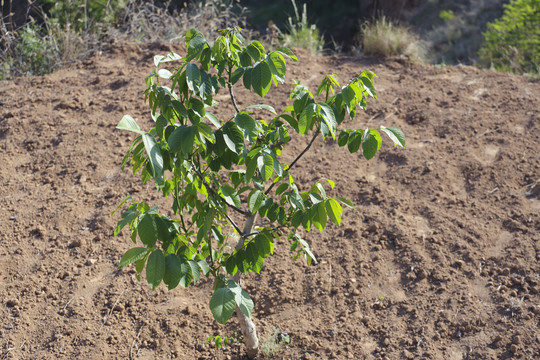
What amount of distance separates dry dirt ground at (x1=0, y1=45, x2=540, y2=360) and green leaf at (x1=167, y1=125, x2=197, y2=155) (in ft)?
5.09

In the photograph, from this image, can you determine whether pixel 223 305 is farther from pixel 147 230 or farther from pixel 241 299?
pixel 147 230

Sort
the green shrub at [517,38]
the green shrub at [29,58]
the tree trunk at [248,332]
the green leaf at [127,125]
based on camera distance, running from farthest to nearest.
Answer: the green shrub at [517,38] → the green shrub at [29,58] → the tree trunk at [248,332] → the green leaf at [127,125]

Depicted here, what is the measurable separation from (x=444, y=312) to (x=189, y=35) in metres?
2.18

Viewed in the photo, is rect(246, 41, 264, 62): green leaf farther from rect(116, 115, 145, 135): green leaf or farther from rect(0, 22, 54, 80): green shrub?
rect(0, 22, 54, 80): green shrub

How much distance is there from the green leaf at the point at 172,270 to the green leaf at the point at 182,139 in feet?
1.37

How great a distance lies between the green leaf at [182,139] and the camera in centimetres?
204

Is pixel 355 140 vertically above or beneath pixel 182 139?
beneath

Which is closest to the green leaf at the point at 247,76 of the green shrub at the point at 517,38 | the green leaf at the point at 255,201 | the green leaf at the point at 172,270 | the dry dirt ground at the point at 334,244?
the green leaf at the point at 255,201

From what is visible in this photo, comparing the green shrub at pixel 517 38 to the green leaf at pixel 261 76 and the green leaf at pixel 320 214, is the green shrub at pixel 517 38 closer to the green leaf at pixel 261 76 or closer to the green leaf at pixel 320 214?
the green leaf at pixel 320 214

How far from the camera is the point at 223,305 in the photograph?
7.22ft

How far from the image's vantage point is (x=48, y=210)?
156 inches

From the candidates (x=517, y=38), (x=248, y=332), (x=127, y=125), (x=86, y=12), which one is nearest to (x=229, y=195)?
(x=127, y=125)

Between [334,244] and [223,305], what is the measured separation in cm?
177

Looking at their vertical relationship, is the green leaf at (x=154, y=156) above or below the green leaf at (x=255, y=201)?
above
